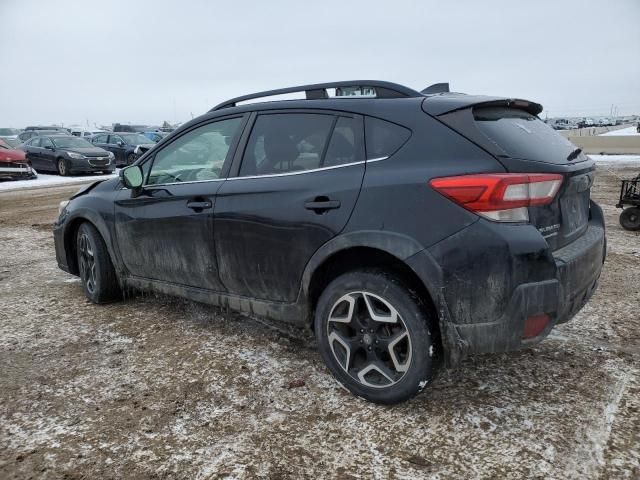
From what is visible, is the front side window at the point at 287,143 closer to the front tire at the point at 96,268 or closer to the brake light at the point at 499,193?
the brake light at the point at 499,193

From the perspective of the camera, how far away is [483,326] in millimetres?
2359

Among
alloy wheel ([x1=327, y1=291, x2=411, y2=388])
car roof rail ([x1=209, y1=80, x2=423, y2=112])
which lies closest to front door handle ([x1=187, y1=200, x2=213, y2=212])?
car roof rail ([x1=209, y1=80, x2=423, y2=112])

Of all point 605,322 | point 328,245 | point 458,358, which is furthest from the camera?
point 605,322

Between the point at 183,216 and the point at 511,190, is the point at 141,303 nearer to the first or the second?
the point at 183,216

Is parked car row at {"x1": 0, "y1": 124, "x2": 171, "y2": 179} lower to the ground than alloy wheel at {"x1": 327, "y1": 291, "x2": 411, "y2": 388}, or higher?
higher

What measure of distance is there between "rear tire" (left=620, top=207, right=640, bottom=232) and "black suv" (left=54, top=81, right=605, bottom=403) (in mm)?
4744

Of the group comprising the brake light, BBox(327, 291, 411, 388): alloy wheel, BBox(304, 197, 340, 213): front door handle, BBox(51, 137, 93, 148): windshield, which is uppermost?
BBox(51, 137, 93, 148): windshield

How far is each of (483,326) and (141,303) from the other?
3193 millimetres

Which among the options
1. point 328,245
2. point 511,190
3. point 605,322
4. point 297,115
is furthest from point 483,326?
point 605,322

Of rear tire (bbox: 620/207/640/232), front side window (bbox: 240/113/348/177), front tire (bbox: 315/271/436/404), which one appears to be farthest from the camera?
rear tire (bbox: 620/207/640/232)

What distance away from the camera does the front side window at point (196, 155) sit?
3434mm

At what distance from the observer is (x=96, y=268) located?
4281 mm

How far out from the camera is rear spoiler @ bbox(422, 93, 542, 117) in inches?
101

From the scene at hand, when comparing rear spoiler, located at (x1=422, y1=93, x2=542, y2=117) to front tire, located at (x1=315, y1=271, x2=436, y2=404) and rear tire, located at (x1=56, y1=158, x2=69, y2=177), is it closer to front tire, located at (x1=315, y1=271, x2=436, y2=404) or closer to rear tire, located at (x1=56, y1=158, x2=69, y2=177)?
front tire, located at (x1=315, y1=271, x2=436, y2=404)
